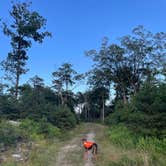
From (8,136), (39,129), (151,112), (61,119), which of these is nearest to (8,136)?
(8,136)

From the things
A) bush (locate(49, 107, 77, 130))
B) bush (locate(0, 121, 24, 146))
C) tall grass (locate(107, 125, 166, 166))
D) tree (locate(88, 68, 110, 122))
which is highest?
tree (locate(88, 68, 110, 122))

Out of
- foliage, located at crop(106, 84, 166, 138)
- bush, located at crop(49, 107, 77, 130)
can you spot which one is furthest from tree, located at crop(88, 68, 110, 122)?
foliage, located at crop(106, 84, 166, 138)

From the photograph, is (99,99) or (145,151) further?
(99,99)

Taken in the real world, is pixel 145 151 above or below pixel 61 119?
below

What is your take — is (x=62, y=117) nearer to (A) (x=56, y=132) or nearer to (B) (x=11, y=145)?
(A) (x=56, y=132)

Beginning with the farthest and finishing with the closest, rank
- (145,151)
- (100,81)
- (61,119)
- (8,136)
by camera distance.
Result: (100,81) < (61,119) < (8,136) < (145,151)

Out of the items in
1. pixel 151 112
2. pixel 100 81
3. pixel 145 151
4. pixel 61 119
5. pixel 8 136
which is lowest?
pixel 145 151

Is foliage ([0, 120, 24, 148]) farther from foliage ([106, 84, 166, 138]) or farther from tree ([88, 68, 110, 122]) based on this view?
tree ([88, 68, 110, 122])

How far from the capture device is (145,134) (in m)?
11.7

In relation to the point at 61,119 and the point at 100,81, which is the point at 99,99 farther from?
the point at 61,119

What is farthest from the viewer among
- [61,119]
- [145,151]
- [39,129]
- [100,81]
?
[100,81]

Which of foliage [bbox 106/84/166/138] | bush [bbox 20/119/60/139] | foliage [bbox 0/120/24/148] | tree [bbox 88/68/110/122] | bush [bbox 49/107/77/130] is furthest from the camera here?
tree [bbox 88/68/110/122]

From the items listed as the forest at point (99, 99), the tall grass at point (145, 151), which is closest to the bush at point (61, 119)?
the forest at point (99, 99)

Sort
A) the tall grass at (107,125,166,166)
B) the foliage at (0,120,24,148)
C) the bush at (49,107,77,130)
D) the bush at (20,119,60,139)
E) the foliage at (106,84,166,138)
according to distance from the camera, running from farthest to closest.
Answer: the bush at (49,107,77,130), the bush at (20,119,60,139), the foliage at (0,120,24,148), the foliage at (106,84,166,138), the tall grass at (107,125,166,166)
